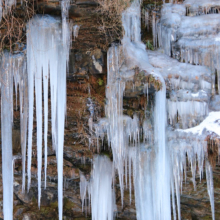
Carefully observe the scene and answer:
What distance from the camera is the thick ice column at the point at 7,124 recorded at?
397cm

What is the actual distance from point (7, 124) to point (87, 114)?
54.6 inches

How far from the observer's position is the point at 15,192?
18.2 ft

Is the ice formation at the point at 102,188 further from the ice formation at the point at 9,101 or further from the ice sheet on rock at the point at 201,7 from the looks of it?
the ice sheet on rock at the point at 201,7

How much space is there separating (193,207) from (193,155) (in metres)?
2.18

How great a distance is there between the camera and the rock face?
4.04m

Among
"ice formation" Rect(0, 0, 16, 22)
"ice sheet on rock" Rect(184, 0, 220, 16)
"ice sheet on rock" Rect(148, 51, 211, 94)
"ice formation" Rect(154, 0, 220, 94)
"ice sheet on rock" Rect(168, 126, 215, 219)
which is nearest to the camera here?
"ice formation" Rect(0, 0, 16, 22)

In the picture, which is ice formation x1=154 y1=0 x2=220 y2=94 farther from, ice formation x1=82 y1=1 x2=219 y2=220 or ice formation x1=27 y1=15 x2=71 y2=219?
ice formation x1=27 y1=15 x2=71 y2=219

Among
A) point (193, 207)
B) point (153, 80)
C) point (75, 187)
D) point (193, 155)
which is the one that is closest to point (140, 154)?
point (193, 155)

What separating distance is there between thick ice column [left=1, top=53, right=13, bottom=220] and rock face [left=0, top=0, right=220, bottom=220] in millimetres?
622

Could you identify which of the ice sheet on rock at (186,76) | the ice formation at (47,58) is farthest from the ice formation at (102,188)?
the ice sheet on rock at (186,76)

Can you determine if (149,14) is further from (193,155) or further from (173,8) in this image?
(193,155)

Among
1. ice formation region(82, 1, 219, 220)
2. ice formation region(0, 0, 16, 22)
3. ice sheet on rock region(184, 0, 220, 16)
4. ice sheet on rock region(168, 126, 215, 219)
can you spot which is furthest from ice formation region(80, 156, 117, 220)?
ice sheet on rock region(184, 0, 220, 16)

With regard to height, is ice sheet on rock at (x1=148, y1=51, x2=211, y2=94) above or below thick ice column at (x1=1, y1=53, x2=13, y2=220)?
above

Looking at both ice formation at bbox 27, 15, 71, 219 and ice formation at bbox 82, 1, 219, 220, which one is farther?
ice formation at bbox 82, 1, 219, 220
